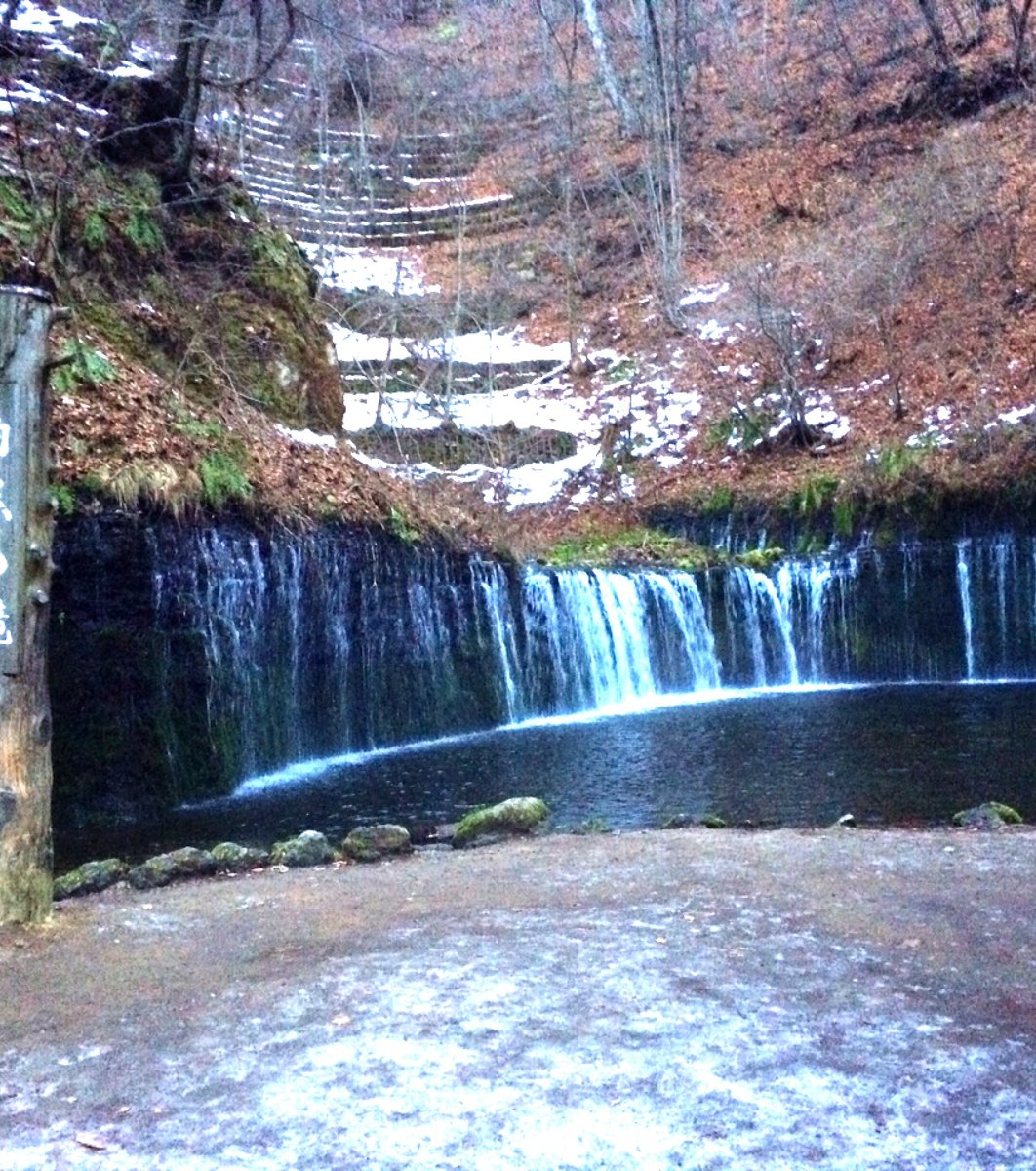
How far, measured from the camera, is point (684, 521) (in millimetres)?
21297

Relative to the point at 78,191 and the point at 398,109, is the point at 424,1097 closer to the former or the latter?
the point at 78,191

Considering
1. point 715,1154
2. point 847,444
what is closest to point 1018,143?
point 847,444

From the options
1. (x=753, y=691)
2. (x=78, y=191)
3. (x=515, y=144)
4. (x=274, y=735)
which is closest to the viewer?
(x=274, y=735)

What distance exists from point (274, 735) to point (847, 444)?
12.5 metres

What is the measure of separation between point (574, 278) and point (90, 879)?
2529 centimetres

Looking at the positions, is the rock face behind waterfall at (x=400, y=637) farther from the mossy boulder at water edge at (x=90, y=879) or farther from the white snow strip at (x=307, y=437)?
the mossy boulder at water edge at (x=90, y=879)

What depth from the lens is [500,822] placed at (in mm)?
8250

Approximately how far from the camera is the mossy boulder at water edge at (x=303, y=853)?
7.14 meters

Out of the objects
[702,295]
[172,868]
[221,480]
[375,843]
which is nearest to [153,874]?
[172,868]

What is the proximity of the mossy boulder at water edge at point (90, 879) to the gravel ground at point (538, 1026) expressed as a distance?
779mm

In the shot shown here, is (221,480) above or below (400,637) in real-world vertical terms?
above

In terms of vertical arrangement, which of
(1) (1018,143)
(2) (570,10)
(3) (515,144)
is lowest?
(1) (1018,143)

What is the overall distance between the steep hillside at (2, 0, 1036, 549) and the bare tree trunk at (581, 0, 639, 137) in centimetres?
42

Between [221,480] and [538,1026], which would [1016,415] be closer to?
[221,480]
